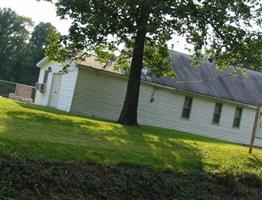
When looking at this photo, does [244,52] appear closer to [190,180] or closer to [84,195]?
[190,180]

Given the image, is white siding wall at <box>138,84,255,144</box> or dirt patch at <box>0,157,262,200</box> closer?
dirt patch at <box>0,157,262,200</box>

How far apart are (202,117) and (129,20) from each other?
1373cm

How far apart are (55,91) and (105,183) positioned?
23.8 metres

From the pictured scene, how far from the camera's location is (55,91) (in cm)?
3338

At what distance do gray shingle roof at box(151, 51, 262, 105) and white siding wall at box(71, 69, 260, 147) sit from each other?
535 millimetres

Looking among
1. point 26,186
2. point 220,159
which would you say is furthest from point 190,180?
point 26,186

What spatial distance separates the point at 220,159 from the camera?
1531 centimetres


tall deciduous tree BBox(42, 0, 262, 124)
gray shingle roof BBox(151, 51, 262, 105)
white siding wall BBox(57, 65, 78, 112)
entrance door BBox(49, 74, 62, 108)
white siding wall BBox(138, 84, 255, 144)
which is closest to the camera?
tall deciduous tree BBox(42, 0, 262, 124)

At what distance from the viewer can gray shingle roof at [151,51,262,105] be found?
33.2 meters

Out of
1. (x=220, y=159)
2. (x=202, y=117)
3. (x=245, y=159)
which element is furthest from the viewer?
(x=202, y=117)

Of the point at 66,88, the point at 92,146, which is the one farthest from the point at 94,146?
the point at 66,88

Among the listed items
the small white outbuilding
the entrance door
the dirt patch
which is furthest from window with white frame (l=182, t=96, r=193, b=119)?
the dirt patch

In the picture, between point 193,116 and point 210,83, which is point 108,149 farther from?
point 210,83

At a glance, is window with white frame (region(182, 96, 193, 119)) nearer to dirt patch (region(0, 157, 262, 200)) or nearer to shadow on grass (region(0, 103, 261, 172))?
shadow on grass (region(0, 103, 261, 172))
